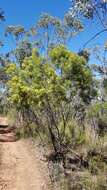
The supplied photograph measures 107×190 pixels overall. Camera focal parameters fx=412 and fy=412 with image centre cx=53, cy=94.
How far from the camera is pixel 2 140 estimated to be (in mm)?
24734

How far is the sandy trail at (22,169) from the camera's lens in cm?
1416

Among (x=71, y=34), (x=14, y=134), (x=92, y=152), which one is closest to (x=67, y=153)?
(x=92, y=152)

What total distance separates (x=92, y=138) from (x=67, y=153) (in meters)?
3.11

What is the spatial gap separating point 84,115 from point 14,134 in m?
4.91

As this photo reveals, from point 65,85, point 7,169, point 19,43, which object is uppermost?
point 19,43

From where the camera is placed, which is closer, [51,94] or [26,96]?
[51,94]

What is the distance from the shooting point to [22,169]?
16.5 meters

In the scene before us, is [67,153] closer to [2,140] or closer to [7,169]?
[7,169]

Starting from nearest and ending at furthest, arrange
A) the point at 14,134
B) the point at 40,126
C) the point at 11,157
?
the point at 11,157 < the point at 40,126 < the point at 14,134

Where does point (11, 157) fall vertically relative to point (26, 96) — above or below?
below

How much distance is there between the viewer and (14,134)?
27312 millimetres

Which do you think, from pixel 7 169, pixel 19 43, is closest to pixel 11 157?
pixel 7 169

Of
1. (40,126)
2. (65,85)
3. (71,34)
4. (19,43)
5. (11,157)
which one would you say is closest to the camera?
(65,85)

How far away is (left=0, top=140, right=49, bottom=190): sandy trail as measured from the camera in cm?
1416
